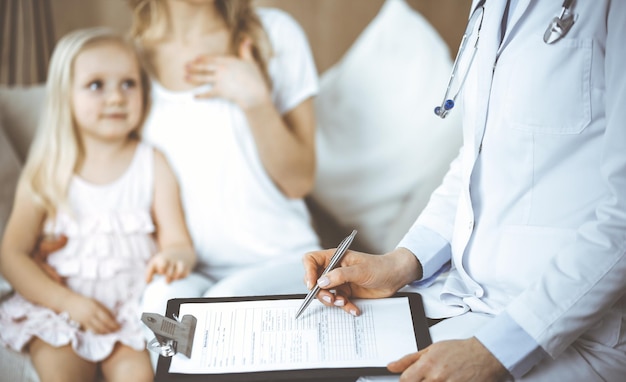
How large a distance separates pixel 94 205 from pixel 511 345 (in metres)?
1.01

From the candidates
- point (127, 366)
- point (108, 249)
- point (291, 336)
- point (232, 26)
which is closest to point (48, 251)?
point (108, 249)

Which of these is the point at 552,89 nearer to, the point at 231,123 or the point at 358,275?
the point at 358,275

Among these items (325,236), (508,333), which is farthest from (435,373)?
(325,236)

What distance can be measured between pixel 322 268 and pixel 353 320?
0.32 feet

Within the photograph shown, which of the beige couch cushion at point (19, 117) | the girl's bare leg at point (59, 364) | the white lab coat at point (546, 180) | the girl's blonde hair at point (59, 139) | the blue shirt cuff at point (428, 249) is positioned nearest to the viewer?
the white lab coat at point (546, 180)

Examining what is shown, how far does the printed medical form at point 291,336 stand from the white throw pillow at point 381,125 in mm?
894

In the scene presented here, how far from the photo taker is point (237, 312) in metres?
0.92

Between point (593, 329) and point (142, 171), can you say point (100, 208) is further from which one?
point (593, 329)

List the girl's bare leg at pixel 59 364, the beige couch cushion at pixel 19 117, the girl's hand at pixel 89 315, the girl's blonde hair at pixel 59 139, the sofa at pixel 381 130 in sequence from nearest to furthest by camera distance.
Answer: the girl's bare leg at pixel 59 364
the girl's hand at pixel 89 315
the girl's blonde hair at pixel 59 139
the beige couch cushion at pixel 19 117
the sofa at pixel 381 130

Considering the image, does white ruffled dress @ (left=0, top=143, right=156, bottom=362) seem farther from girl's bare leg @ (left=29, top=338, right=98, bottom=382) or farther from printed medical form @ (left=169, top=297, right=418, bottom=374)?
printed medical form @ (left=169, top=297, right=418, bottom=374)

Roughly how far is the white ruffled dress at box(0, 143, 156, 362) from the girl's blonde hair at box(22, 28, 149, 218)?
0.11ft

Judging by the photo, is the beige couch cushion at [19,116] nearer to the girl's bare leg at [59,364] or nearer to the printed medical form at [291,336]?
the girl's bare leg at [59,364]

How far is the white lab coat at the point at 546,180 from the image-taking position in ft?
2.60

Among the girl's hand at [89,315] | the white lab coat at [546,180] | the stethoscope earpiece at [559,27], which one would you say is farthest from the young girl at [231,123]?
the stethoscope earpiece at [559,27]
